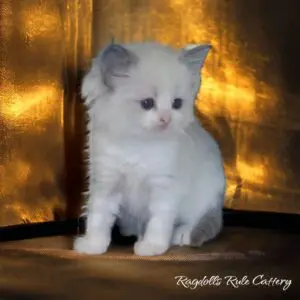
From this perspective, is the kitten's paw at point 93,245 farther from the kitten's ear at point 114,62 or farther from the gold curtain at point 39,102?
the kitten's ear at point 114,62

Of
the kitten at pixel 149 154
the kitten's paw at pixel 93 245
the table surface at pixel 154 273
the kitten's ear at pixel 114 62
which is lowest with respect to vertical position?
the table surface at pixel 154 273

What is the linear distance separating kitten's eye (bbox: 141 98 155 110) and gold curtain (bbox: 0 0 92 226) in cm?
18

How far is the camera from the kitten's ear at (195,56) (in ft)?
3.24

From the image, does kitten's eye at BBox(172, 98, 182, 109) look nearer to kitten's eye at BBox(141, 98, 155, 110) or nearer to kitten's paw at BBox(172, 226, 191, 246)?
kitten's eye at BBox(141, 98, 155, 110)

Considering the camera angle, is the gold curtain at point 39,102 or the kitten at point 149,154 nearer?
the kitten at point 149,154

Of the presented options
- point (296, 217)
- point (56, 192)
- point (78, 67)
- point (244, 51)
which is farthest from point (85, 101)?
point (296, 217)

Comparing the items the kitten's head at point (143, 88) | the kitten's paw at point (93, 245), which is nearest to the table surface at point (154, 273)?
the kitten's paw at point (93, 245)

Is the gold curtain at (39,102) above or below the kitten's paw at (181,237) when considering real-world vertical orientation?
above

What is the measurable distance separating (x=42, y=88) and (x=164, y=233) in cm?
35

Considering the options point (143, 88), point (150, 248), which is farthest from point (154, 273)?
point (143, 88)

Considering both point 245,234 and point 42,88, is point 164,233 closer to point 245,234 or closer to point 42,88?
point 245,234

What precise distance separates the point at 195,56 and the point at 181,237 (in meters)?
0.32

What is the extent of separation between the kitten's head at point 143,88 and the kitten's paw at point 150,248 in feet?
0.64

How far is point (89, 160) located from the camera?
1.07 m
